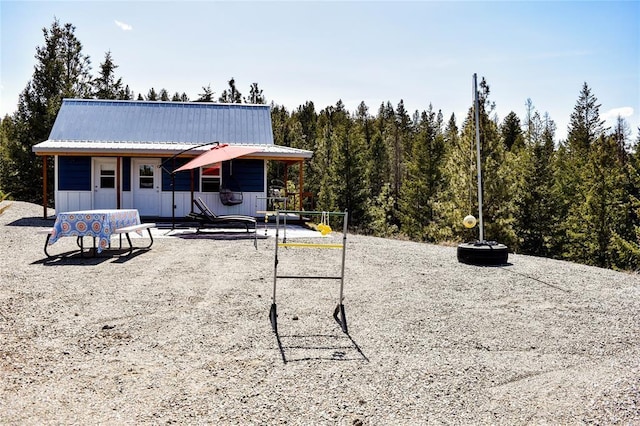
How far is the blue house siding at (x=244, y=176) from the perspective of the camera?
16281 millimetres

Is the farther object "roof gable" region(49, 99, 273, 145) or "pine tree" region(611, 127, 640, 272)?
"pine tree" region(611, 127, 640, 272)

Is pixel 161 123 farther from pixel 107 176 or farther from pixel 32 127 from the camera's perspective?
pixel 32 127

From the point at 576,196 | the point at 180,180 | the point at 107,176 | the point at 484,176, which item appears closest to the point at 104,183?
the point at 107,176

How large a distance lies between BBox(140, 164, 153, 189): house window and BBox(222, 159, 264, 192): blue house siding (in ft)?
8.08

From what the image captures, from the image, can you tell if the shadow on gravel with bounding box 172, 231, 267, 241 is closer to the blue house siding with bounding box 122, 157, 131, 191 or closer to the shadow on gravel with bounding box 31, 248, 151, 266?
A: the shadow on gravel with bounding box 31, 248, 151, 266

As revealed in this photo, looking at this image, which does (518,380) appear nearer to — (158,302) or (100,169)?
(158,302)

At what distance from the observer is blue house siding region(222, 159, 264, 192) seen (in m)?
16.3

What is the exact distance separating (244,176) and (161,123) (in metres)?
4.49

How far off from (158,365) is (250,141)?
578 inches

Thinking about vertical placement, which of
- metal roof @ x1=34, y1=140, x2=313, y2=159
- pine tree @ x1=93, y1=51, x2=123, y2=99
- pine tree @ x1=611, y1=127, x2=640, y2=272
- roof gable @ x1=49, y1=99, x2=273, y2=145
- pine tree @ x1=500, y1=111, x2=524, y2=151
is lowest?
pine tree @ x1=611, y1=127, x2=640, y2=272

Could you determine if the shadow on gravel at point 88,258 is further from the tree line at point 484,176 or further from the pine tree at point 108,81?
the pine tree at point 108,81

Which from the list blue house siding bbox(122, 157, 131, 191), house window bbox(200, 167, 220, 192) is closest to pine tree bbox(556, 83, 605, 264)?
house window bbox(200, 167, 220, 192)

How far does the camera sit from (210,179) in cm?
1631

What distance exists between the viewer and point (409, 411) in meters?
3.16
